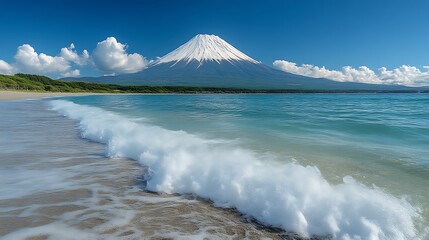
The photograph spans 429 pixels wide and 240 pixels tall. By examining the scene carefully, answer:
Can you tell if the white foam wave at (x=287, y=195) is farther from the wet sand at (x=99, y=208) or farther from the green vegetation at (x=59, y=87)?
the green vegetation at (x=59, y=87)

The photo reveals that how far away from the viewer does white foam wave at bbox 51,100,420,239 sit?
3.44m

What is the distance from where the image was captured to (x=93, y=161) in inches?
267

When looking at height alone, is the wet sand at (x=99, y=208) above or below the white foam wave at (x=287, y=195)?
below

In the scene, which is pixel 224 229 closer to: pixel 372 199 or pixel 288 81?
pixel 372 199

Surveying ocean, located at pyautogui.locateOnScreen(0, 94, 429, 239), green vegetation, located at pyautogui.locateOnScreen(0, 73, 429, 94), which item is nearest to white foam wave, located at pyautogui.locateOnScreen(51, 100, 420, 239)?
ocean, located at pyautogui.locateOnScreen(0, 94, 429, 239)

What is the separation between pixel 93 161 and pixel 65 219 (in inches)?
125

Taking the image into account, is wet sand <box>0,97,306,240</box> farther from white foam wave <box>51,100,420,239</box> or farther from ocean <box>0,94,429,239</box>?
white foam wave <box>51,100,420,239</box>

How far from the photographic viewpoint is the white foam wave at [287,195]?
3.44 meters

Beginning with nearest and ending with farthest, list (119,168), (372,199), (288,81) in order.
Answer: (372,199), (119,168), (288,81)

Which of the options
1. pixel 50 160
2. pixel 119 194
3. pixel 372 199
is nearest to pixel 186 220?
pixel 119 194

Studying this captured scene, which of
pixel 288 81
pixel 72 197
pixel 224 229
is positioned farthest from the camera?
pixel 288 81

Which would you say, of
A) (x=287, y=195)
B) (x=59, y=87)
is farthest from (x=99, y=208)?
(x=59, y=87)

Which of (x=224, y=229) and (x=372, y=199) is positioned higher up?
(x=372, y=199)

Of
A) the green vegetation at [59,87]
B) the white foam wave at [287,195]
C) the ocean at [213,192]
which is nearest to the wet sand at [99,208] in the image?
the ocean at [213,192]
